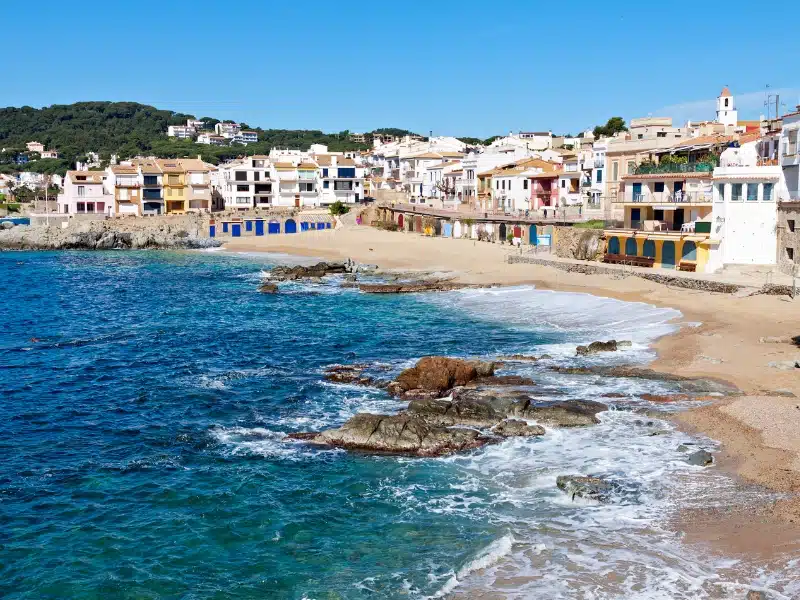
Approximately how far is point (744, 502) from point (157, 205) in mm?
107769

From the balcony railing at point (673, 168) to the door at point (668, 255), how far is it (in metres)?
6.32

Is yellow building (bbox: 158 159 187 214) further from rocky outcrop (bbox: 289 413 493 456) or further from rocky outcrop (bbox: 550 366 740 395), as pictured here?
rocky outcrop (bbox: 289 413 493 456)

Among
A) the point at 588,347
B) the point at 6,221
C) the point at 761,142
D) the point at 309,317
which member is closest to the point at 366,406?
the point at 588,347

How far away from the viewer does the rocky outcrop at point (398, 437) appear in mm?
22812

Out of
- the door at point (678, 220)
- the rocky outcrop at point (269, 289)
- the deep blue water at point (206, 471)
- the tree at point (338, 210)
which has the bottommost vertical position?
the deep blue water at point (206, 471)

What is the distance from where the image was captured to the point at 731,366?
97.7 ft

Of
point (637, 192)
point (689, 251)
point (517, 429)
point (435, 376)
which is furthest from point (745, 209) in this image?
point (517, 429)

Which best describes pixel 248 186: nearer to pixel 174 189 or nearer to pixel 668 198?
pixel 174 189

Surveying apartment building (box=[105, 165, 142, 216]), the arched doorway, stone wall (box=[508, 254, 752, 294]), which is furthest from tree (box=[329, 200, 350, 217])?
the arched doorway

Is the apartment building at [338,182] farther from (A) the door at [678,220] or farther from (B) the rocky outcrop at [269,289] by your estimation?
(A) the door at [678,220]

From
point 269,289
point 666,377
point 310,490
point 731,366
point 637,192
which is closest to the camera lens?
point 310,490

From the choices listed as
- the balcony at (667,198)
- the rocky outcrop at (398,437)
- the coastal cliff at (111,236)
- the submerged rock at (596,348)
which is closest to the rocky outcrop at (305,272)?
the balcony at (667,198)

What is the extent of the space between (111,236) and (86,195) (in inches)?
697

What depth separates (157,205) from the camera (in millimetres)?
115750
